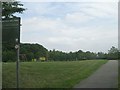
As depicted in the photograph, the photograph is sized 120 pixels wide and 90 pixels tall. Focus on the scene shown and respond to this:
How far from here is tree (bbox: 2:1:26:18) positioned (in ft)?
63.6

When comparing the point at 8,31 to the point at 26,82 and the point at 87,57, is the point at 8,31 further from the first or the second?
the point at 87,57

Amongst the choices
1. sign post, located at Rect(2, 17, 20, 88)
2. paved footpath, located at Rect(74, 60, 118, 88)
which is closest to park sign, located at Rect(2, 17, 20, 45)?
sign post, located at Rect(2, 17, 20, 88)

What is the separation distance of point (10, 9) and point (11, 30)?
7.99 m

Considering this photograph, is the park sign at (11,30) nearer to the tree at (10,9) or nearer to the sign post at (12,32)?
the sign post at (12,32)

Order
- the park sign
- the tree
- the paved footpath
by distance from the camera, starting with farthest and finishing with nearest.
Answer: the tree, the paved footpath, the park sign

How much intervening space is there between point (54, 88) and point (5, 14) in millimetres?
6501

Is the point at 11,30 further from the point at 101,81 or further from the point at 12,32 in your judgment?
the point at 101,81

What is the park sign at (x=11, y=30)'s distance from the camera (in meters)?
12.1

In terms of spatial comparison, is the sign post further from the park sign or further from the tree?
the tree

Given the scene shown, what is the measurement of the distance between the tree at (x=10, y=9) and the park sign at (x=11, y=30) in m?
6.52

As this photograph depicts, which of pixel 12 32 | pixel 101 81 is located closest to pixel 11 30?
pixel 12 32

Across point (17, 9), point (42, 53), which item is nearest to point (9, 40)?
point (17, 9)

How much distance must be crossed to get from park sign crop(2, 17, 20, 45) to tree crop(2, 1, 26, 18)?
6518mm

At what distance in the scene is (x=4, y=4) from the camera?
758 inches
